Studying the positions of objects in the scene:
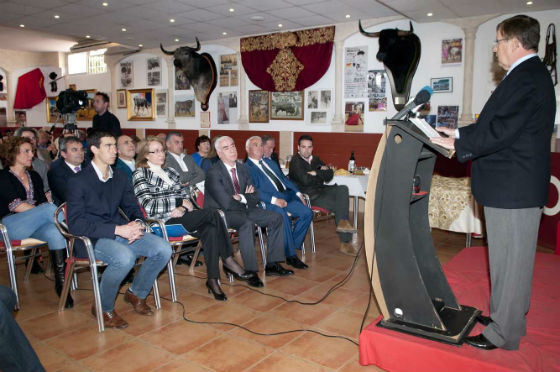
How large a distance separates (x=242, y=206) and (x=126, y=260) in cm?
136

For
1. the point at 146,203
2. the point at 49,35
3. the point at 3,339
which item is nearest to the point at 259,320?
the point at 146,203

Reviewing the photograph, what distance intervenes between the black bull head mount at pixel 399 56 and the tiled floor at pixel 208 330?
12.9 feet

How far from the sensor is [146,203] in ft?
12.4

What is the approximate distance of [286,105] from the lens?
8.38 meters

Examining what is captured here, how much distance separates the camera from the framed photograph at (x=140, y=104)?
10.4m

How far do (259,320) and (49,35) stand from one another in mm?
9682

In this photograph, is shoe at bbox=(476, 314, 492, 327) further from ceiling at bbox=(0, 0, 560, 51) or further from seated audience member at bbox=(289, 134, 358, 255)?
ceiling at bbox=(0, 0, 560, 51)

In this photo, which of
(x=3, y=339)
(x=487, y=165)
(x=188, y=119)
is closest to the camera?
(x=3, y=339)

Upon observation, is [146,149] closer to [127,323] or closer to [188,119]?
[127,323]

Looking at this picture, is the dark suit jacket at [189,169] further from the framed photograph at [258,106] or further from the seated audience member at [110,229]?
the framed photograph at [258,106]

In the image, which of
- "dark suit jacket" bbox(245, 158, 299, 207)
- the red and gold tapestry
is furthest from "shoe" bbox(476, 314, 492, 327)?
the red and gold tapestry

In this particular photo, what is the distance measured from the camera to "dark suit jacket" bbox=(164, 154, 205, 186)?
5.25 m

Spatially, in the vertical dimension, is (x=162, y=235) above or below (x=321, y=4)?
below

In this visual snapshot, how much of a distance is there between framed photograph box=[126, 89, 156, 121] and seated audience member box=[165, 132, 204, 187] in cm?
533
